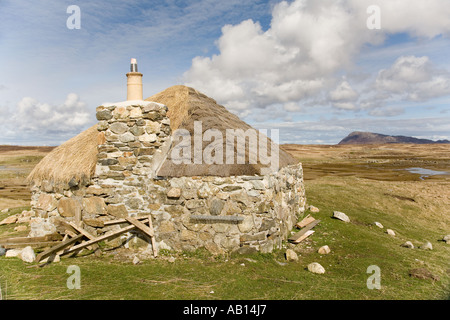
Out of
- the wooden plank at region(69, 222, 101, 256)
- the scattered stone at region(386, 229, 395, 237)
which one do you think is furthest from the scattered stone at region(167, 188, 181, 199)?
the scattered stone at region(386, 229, 395, 237)

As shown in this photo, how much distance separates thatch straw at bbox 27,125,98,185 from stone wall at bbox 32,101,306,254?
0.34 meters

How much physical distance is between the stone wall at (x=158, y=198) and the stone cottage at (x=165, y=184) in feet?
0.09

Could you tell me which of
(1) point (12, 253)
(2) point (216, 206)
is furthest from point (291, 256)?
(1) point (12, 253)

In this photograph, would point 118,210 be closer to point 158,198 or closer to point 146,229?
point 146,229

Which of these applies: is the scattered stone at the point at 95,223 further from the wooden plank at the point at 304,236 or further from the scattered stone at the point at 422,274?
the scattered stone at the point at 422,274

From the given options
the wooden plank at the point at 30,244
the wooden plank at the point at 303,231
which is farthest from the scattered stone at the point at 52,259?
the wooden plank at the point at 303,231

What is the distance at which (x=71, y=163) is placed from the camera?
984 centimetres

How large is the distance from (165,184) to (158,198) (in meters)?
0.50

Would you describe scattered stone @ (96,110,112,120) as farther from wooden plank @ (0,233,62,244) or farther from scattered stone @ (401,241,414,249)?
scattered stone @ (401,241,414,249)

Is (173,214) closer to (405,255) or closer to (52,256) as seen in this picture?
(52,256)

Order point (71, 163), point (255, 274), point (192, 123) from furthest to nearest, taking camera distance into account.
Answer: point (192, 123) < point (71, 163) < point (255, 274)

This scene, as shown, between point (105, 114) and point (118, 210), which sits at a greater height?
point (105, 114)
